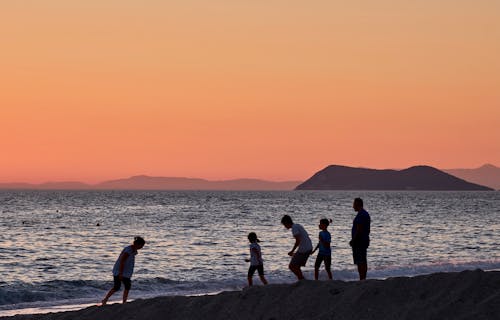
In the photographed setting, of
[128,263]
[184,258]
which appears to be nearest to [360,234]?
[128,263]

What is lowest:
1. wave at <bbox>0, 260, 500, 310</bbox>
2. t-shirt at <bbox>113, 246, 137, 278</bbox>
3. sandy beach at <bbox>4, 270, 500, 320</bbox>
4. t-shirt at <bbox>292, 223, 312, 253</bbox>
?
wave at <bbox>0, 260, 500, 310</bbox>

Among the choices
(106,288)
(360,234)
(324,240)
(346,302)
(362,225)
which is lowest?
(106,288)

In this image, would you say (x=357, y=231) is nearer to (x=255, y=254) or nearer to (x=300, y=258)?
(x=300, y=258)

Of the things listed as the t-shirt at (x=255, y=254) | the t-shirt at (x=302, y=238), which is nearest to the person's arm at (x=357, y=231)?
the t-shirt at (x=302, y=238)

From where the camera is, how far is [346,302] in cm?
1325

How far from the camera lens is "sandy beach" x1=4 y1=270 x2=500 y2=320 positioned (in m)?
12.3

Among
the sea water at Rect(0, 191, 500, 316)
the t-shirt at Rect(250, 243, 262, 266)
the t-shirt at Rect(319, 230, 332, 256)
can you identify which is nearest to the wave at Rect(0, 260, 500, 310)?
the sea water at Rect(0, 191, 500, 316)

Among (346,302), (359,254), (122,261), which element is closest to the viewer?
(346,302)

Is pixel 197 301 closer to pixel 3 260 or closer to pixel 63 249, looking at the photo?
pixel 3 260

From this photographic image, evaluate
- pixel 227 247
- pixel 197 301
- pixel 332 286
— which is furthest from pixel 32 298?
pixel 227 247

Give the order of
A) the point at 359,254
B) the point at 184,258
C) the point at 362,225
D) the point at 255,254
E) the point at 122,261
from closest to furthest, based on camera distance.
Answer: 1. the point at 122,261
2. the point at 362,225
3. the point at 359,254
4. the point at 255,254
5. the point at 184,258

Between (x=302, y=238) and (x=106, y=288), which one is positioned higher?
(x=302, y=238)

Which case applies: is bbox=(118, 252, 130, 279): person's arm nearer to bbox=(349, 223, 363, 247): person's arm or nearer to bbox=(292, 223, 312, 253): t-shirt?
bbox=(292, 223, 312, 253): t-shirt

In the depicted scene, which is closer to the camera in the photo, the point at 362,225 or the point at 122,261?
the point at 122,261
